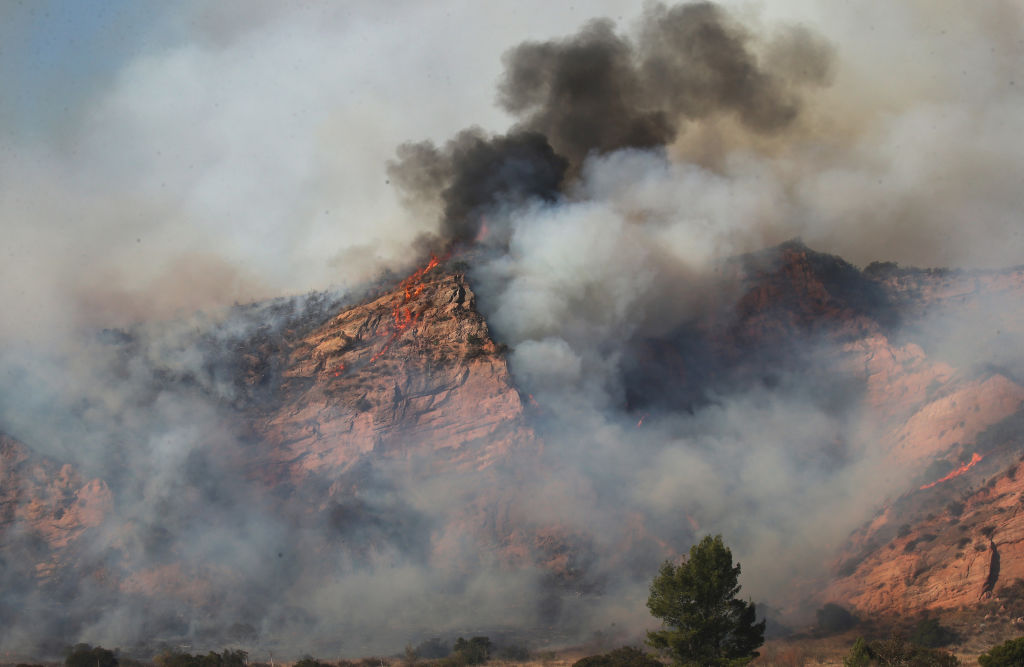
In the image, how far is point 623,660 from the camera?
51.5 meters

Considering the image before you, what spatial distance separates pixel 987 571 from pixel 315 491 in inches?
1958

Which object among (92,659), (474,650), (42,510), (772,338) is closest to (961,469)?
(772,338)

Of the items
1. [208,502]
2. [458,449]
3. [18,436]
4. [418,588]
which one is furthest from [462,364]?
[18,436]

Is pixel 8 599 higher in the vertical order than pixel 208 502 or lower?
lower

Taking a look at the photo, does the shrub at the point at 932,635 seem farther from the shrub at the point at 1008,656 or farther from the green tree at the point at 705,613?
the green tree at the point at 705,613

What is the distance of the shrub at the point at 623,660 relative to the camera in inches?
1948

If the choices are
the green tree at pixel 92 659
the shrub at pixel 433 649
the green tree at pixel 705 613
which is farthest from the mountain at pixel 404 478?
the green tree at pixel 705 613

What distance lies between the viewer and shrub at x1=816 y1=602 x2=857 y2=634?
60969 millimetres

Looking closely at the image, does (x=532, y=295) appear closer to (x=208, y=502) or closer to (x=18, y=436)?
(x=208, y=502)

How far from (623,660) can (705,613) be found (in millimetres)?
11651

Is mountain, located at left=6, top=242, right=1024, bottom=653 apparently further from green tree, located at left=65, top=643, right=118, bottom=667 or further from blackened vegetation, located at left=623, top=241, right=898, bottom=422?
green tree, located at left=65, top=643, right=118, bottom=667

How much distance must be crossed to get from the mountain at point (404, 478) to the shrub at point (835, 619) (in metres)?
1.40

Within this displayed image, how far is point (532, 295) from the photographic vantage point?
77.5 metres

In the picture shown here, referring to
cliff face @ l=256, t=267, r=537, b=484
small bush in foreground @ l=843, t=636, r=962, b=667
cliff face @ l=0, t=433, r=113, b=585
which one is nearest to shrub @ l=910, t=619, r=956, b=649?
small bush in foreground @ l=843, t=636, r=962, b=667
